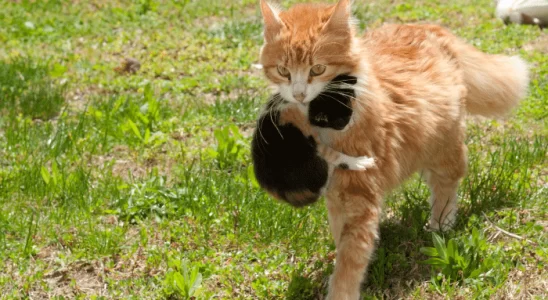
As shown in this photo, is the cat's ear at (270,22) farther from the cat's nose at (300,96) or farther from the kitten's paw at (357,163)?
the kitten's paw at (357,163)

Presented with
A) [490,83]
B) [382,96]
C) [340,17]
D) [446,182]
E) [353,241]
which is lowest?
[446,182]

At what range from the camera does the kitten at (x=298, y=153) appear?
3.81 metres

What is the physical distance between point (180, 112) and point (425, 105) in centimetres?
296

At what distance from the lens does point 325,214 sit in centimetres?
477

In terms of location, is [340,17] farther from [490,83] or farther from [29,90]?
[29,90]

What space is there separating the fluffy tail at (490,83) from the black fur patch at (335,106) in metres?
1.36

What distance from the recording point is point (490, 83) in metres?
4.88

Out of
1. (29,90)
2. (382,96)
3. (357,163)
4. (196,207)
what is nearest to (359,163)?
(357,163)

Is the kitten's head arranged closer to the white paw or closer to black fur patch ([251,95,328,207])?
black fur patch ([251,95,328,207])

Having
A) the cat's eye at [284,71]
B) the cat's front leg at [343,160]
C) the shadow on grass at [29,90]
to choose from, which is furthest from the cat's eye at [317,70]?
the shadow on grass at [29,90]

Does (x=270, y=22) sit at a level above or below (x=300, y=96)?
above

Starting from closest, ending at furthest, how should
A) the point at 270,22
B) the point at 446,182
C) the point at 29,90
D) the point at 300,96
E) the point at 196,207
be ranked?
the point at 300,96 < the point at 270,22 < the point at 446,182 < the point at 196,207 < the point at 29,90

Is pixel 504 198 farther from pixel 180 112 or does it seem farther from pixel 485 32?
pixel 485 32

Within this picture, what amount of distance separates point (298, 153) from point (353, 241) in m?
0.54
